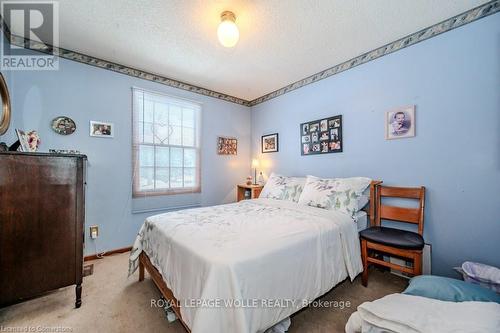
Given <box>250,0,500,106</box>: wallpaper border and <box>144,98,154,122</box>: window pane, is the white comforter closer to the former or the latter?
<box>144,98,154,122</box>: window pane

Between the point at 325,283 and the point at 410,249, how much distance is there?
2.55ft

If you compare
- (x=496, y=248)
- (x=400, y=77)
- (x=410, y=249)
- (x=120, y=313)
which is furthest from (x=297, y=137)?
(x=120, y=313)

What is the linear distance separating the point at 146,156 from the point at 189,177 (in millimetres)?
721

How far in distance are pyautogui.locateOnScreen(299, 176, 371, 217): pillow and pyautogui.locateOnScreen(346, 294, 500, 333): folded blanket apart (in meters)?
1.00

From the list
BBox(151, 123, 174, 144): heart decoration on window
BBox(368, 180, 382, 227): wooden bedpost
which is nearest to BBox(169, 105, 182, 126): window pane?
BBox(151, 123, 174, 144): heart decoration on window

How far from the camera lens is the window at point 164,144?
2.79 meters

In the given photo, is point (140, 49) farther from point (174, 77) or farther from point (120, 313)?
point (120, 313)

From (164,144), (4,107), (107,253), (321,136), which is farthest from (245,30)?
(107,253)

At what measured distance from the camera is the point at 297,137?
10.5 ft

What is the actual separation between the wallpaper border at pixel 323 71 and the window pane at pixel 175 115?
1.13 feet

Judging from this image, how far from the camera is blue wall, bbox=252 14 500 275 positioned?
65.3 inches

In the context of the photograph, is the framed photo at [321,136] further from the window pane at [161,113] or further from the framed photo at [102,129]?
the framed photo at [102,129]

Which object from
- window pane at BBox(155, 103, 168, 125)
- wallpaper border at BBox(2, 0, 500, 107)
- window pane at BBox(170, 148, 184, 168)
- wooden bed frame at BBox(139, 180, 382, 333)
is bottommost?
wooden bed frame at BBox(139, 180, 382, 333)

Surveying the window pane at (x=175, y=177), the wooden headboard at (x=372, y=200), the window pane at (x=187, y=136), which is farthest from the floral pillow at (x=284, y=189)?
the window pane at (x=187, y=136)
